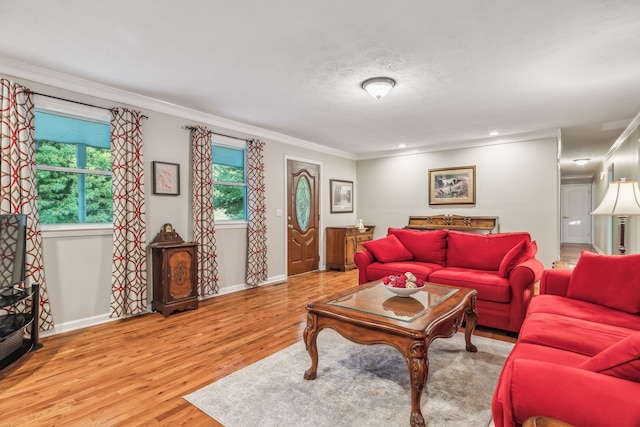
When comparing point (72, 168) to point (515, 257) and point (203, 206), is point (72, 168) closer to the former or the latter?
point (203, 206)

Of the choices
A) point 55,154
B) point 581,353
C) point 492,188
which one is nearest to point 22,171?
point 55,154

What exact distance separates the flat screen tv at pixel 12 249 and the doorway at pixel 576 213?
44.9ft

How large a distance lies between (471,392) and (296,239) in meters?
4.25

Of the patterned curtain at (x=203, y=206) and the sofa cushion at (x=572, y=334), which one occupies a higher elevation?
the patterned curtain at (x=203, y=206)

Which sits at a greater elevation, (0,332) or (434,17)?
(434,17)

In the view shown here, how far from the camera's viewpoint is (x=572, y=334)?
5.96 ft

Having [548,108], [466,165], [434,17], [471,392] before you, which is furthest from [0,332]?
[466,165]

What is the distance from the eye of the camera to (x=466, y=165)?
6184 mm

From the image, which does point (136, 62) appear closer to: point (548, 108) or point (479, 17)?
point (479, 17)

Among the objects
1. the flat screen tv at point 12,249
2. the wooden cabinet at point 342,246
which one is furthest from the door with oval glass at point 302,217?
the flat screen tv at point 12,249

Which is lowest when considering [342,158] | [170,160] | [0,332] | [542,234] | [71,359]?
[71,359]

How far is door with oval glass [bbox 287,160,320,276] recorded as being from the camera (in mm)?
5926

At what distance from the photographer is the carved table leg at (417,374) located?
178 cm

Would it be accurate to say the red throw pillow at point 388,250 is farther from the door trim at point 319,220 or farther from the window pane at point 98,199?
the window pane at point 98,199
